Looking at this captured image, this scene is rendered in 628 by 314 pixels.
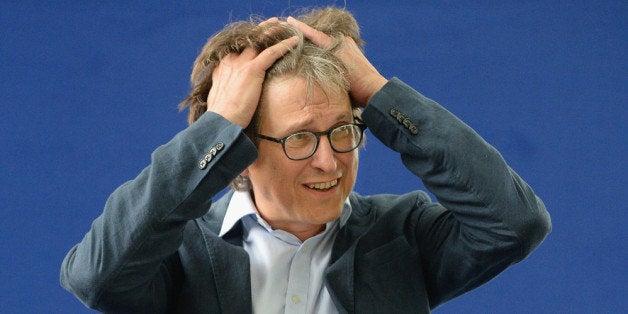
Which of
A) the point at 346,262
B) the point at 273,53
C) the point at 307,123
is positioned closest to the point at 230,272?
the point at 346,262

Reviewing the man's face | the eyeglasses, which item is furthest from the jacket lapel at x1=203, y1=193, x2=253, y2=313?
the eyeglasses

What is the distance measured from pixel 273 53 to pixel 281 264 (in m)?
0.42

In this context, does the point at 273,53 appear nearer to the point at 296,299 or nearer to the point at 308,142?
the point at 308,142

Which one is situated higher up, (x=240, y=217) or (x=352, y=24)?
(x=352, y=24)

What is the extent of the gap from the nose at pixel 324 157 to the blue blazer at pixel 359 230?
0.36 ft

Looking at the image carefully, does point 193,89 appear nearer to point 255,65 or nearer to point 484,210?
point 255,65

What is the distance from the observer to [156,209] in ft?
5.95

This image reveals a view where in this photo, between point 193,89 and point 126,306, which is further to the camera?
point 193,89

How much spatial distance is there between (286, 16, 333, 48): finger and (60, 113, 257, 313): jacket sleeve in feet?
0.94

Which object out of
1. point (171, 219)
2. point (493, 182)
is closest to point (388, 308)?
point (493, 182)

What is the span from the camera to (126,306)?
75.2 inches

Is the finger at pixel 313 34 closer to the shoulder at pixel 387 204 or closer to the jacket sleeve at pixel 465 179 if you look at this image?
the jacket sleeve at pixel 465 179

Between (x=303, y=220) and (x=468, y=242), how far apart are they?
0.33 metres

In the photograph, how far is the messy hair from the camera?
197 cm
